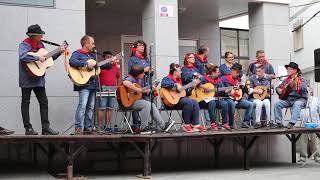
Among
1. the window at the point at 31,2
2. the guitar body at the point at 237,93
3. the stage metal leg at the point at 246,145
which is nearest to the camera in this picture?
the window at the point at 31,2

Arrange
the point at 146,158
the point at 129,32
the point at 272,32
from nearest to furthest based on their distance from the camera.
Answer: the point at 146,158
the point at 272,32
the point at 129,32

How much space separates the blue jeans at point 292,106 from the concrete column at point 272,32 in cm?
167

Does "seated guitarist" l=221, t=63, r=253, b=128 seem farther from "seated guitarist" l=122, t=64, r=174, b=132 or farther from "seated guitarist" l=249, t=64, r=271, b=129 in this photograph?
"seated guitarist" l=122, t=64, r=174, b=132

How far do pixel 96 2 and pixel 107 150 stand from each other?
457 centimetres

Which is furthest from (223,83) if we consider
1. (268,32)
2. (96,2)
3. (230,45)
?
(230,45)

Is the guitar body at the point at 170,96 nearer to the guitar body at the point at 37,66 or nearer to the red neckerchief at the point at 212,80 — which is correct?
the red neckerchief at the point at 212,80

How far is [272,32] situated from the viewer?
13141 millimetres

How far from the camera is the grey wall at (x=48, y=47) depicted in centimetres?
998

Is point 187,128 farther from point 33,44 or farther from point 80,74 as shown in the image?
point 33,44

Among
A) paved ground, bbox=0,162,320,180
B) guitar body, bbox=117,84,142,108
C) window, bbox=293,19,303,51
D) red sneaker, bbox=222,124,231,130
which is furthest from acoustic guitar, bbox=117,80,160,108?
window, bbox=293,19,303,51

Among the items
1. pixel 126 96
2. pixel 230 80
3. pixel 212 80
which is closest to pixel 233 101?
pixel 230 80

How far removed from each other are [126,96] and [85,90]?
0.78m

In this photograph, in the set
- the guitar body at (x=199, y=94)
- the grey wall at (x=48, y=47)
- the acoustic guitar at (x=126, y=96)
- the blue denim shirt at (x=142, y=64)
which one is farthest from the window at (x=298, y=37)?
the acoustic guitar at (x=126, y=96)

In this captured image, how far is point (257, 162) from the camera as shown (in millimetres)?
12766
